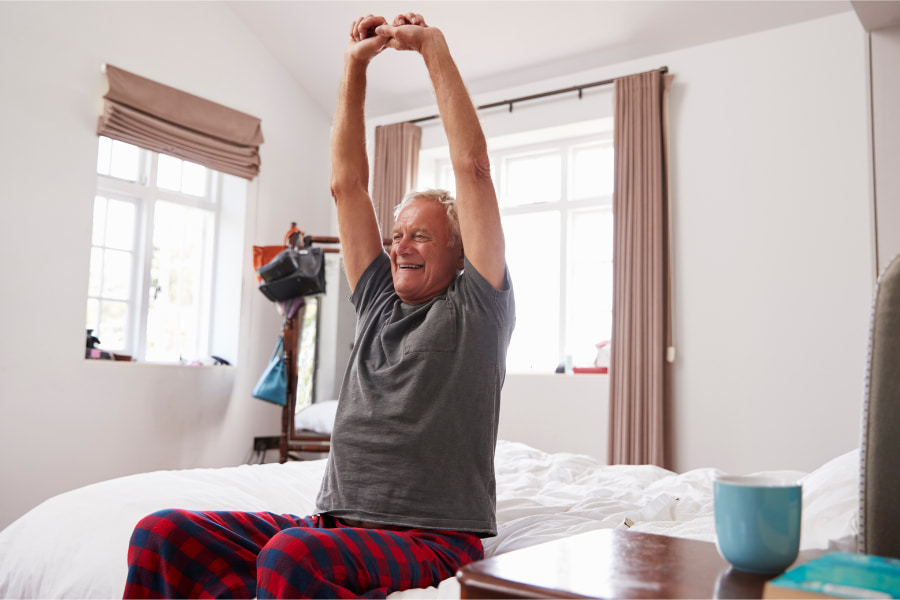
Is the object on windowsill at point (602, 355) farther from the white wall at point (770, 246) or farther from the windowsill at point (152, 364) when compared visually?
the windowsill at point (152, 364)

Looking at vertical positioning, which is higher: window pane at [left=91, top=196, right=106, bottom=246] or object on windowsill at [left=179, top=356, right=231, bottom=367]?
window pane at [left=91, top=196, right=106, bottom=246]

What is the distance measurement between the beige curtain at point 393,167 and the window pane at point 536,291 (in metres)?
0.79

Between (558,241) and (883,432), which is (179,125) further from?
(883,432)

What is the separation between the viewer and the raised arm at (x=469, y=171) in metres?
1.27

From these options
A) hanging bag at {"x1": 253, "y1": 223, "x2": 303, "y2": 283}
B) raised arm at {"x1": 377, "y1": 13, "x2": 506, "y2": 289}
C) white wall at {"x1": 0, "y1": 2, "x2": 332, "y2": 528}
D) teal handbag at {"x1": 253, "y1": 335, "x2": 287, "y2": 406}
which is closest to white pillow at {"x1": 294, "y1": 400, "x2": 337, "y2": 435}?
teal handbag at {"x1": 253, "y1": 335, "x2": 287, "y2": 406}

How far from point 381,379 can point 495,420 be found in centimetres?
22

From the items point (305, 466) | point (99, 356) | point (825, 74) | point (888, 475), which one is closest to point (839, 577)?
point (888, 475)

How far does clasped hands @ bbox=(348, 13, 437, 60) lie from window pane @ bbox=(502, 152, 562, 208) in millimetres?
3317

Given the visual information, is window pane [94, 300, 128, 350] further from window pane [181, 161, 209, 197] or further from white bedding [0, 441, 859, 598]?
white bedding [0, 441, 859, 598]

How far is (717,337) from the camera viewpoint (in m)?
3.76

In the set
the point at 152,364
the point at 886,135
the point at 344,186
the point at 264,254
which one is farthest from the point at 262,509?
the point at 264,254

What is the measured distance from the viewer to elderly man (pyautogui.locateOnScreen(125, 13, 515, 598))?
106cm

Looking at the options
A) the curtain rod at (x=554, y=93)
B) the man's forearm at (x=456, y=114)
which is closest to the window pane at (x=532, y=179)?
the curtain rod at (x=554, y=93)

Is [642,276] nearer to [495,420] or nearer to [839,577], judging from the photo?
[495,420]
